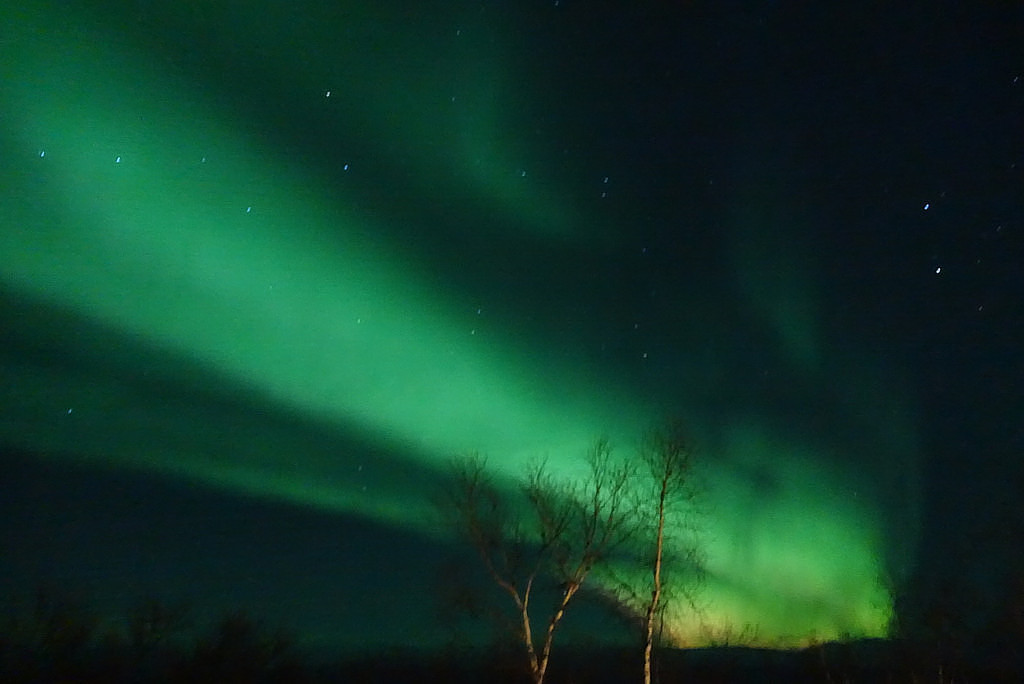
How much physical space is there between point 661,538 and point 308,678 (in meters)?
19.6

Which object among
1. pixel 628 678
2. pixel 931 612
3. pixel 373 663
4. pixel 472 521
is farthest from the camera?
pixel 373 663

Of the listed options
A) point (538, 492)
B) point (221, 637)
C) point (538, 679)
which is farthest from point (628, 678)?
point (221, 637)

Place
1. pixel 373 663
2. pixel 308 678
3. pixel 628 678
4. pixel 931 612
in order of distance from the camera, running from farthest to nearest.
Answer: pixel 373 663, pixel 628 678, pixel 308 678, pixel 931 612

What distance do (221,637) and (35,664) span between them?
7513 millimetres

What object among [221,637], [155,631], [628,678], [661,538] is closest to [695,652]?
[628,678]

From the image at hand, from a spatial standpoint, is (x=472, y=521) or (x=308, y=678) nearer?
(x=472, y=521)

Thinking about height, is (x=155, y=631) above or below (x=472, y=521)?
below

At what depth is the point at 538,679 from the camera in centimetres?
3077

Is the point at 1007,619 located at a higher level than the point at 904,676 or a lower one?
higher

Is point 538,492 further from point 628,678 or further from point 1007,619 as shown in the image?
point 1007,619

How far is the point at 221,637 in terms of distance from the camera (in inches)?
1438

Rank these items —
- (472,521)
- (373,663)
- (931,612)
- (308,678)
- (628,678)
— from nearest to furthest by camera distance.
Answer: (472,521) < (931,612) < (308,678) < (628,678) < (373,663)

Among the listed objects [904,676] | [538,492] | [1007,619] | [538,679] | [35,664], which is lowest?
[35,664]

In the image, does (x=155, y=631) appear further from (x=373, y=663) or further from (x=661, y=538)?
(x=661, y=538)
